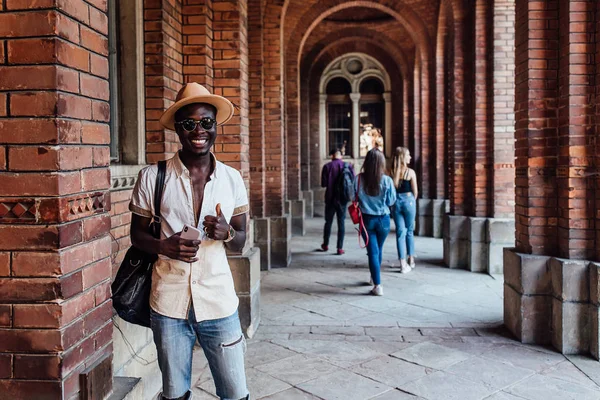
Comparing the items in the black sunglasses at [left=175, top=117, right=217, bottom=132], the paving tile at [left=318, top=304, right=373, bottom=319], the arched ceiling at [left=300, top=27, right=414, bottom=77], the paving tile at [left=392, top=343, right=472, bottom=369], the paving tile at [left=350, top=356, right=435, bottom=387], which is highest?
the arched ceiling at [left=300, top=27, right=414, bottom=77]

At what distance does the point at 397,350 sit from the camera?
4.78 m

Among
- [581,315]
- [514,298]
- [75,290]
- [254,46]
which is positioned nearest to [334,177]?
[254,46]

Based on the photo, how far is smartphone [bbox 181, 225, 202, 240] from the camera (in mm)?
2296

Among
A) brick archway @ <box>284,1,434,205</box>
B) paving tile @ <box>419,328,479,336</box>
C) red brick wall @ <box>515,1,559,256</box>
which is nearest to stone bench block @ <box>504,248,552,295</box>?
red brick wall @ <box>515,1,559,256</box>

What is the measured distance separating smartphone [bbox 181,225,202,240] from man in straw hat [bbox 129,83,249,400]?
0.36 feet

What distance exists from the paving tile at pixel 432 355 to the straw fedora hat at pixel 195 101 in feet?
9.31

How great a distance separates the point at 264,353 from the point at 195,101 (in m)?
2.84

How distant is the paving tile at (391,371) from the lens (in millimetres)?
4137

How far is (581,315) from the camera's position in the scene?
462 cm

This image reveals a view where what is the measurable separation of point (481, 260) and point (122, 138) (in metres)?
5.88

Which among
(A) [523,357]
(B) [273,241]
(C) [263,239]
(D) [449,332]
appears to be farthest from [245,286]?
(B) [273,241]

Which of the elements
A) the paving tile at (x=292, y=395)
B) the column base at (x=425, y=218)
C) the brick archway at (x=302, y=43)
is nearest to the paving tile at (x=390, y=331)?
the paving tile at (x=292, y=395)

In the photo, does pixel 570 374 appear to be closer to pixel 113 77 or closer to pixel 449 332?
pixel 449 332

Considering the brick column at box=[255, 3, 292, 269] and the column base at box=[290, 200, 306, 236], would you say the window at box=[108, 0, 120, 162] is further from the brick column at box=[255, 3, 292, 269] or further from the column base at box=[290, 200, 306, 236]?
the column base at box=[290, 200, 306, 236]
